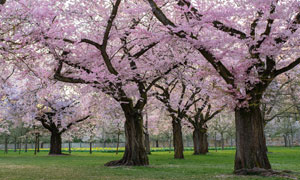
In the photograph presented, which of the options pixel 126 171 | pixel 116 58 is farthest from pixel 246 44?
pixel 116 58

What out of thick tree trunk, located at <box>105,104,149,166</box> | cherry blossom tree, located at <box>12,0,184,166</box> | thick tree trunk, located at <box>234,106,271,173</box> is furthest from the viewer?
thick tree trunk, located at <box>105,104,149,166</box>

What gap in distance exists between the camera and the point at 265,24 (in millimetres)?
10781

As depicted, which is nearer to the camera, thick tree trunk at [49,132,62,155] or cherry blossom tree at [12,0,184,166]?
cherry blossom tree at [12,0,184,166]

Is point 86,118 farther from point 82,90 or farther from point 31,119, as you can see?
point 82,90

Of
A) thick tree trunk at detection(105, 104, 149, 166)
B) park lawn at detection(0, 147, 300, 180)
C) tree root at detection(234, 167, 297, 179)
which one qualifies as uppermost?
thick tree trunk at detection(105, 104, 149, 166)

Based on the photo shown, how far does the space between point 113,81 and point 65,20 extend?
133 inches

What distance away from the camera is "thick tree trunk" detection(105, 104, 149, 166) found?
1579 centimetres

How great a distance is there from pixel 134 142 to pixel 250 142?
6.85m

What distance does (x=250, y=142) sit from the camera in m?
10.8

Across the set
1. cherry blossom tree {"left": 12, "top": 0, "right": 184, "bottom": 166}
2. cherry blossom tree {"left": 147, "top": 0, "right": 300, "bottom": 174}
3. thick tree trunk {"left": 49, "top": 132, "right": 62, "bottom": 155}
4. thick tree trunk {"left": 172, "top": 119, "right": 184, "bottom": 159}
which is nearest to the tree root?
cherry blossom tree {"left": 147, "top": 0, "right": 300, "bottom": 174}

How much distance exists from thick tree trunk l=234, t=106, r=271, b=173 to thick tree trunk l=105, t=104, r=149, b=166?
19.9ft

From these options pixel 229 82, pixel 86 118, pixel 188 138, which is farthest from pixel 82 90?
pixel 188 138

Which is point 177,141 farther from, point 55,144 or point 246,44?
point 55,144

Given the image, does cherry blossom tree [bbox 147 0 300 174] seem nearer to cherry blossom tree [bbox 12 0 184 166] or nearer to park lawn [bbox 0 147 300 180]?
park lawn [bbox 0 147 300 180]
